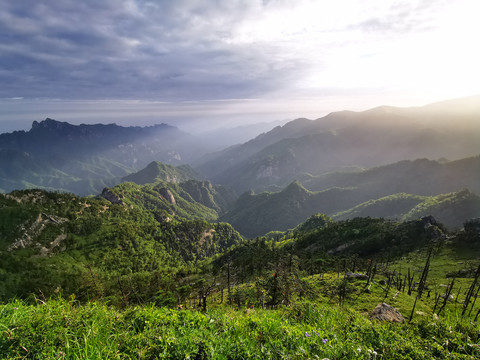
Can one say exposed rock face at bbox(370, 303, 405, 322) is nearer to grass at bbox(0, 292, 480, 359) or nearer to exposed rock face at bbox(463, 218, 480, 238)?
grass at bbox(0, 292, 480, 359)

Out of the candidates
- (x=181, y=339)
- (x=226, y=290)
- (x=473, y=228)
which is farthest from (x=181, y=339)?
(x=473, y=228)

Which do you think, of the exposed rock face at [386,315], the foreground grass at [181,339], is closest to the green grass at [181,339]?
the foreground grass at [181,339]

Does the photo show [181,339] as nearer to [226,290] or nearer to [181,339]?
[181,339]

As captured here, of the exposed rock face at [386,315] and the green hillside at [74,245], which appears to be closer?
the exposed rock face at [386,315]

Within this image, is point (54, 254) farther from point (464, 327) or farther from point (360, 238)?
point (360, 238)

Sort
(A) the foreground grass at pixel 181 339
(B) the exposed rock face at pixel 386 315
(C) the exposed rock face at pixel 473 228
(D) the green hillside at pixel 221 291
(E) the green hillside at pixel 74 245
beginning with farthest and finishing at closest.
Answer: (E) the green hillside at pixel 74 245, (C) the exposed rock face at pixel 473 228, (B) the exposed rock face at pixel 386 315, (D) the green hillside at pixel 221 291, (A) the foreground grass at pixel 181 339

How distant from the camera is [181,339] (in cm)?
478

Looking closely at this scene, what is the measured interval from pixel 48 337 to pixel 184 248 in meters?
190

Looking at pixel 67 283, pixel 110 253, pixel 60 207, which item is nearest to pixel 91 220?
pixel 60 207

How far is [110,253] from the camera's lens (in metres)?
128

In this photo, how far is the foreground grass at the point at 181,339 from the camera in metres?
4.32

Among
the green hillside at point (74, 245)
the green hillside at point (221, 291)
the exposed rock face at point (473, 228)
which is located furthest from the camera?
the green hillside at point (74, 245)

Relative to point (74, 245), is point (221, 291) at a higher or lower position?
higher

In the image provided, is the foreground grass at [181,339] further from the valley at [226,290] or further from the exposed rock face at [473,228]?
the exposed rock face at [473,228]
